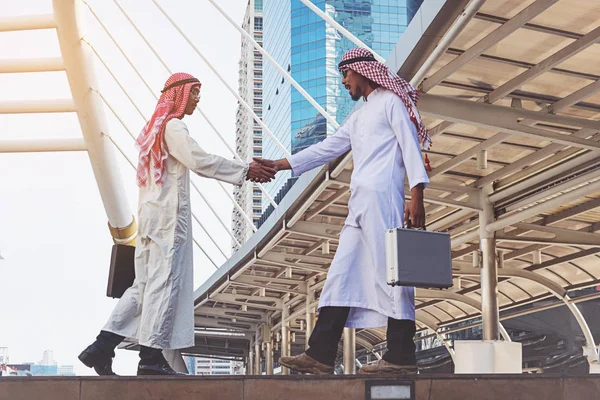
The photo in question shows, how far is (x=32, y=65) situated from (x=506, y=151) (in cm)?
1084

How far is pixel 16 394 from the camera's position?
14.5 feet

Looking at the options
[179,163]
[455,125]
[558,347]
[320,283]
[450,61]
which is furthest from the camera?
[558,347]

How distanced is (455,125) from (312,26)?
3776 inches

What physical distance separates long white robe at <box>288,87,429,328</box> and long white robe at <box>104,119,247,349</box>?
0.86 m

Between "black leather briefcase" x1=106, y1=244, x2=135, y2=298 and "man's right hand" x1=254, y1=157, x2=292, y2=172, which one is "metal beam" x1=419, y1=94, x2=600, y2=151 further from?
"black leather briefcase" x1=106, y1=244, x2=135, y2=298

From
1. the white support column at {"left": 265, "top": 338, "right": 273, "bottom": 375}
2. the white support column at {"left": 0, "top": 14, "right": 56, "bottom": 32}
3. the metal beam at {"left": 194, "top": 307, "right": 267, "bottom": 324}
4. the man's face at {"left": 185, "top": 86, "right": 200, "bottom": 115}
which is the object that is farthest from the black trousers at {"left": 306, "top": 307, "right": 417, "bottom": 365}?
the white support column at {"left": 265, "top": 338, "right": 273, "bottom": 375}

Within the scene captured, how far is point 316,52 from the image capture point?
106 meters

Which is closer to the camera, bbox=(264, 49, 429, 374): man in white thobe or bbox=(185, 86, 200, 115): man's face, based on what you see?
bbox=(264, 49, 429, 374): man in white thobe

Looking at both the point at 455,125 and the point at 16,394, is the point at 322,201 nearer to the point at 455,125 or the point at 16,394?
the point at 455,125

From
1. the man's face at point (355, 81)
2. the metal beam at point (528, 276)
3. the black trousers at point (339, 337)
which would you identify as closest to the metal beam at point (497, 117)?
the man's face at point (355, 81)

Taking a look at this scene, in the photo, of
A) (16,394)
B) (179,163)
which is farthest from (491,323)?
(16,394)

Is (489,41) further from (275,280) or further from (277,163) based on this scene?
(275,280)

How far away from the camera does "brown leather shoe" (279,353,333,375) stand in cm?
526

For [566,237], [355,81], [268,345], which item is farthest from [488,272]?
[268,345]
